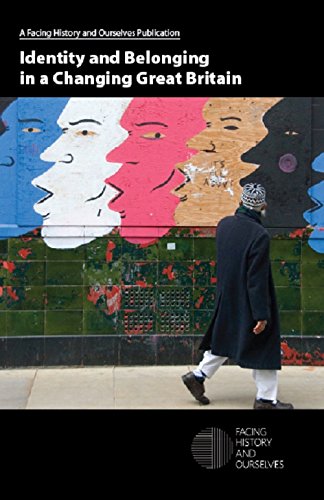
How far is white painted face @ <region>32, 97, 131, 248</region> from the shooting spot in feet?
27.3

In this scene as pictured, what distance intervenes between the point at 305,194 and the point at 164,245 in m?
1.63

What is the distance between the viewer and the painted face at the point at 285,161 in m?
8.44

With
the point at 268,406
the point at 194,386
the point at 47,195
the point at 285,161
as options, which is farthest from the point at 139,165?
the point at 268,406

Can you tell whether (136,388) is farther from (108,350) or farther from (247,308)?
(247,308)

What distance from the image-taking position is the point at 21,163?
27.2ft

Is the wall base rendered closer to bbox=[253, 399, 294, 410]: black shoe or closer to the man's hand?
bbox=[253, 399, 294, 410]: black shoe

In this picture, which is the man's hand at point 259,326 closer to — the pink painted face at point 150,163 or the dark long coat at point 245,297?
the dark long coat at point 245,297

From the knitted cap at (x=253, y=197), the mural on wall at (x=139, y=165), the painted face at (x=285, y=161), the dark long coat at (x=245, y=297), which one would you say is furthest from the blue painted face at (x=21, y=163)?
the knitted cap at (x=253, y=197)

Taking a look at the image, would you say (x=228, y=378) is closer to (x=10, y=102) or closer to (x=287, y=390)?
(x=287, y=390)

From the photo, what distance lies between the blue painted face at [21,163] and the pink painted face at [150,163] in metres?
0.79

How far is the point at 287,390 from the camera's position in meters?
7.44

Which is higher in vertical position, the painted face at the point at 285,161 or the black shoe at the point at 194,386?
the painted face at the point at 285,161

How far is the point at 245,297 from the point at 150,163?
8.05 ft
